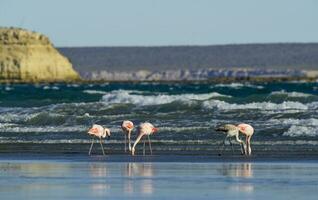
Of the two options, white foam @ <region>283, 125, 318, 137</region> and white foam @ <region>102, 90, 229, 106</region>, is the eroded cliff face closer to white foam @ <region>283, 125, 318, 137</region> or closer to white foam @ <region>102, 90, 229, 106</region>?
white foam @ <region>102, 90, 229, 106</region>

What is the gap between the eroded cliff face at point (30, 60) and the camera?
464ft

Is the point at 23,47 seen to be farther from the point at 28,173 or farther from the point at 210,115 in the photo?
the point at 28,173

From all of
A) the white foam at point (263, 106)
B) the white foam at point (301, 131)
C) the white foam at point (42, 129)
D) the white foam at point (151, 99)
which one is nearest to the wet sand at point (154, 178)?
the white foam at point (301, 131)

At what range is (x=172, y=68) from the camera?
6944 inches

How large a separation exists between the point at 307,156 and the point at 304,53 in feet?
507

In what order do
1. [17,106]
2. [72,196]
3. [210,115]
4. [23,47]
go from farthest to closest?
1. [23,47]
2. [17,106]
3. [210,115]
4. [72,196]

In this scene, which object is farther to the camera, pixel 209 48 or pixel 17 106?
pixel 209 48

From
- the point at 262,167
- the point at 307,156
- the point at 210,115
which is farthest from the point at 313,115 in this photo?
the point at 262,167

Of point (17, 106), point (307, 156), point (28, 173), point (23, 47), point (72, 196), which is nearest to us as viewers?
point (72, 196)

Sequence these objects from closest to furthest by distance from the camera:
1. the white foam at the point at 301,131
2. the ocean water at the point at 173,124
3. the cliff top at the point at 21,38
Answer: the ocean water at the point at 173,124 → the white foam at the point at 301,131 → the cliff top at the point at 21,38

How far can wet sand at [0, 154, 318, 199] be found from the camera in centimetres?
1639

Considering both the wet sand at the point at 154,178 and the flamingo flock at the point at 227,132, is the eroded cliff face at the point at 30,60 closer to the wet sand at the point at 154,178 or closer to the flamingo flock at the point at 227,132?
the flamingo flock at the point at 227,132

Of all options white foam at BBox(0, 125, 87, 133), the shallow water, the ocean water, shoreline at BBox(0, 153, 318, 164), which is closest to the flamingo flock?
the ocean water

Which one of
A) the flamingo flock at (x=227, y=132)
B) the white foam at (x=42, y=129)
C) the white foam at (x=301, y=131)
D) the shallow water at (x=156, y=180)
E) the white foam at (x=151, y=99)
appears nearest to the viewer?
the shallow water at (x=156, y=180)
